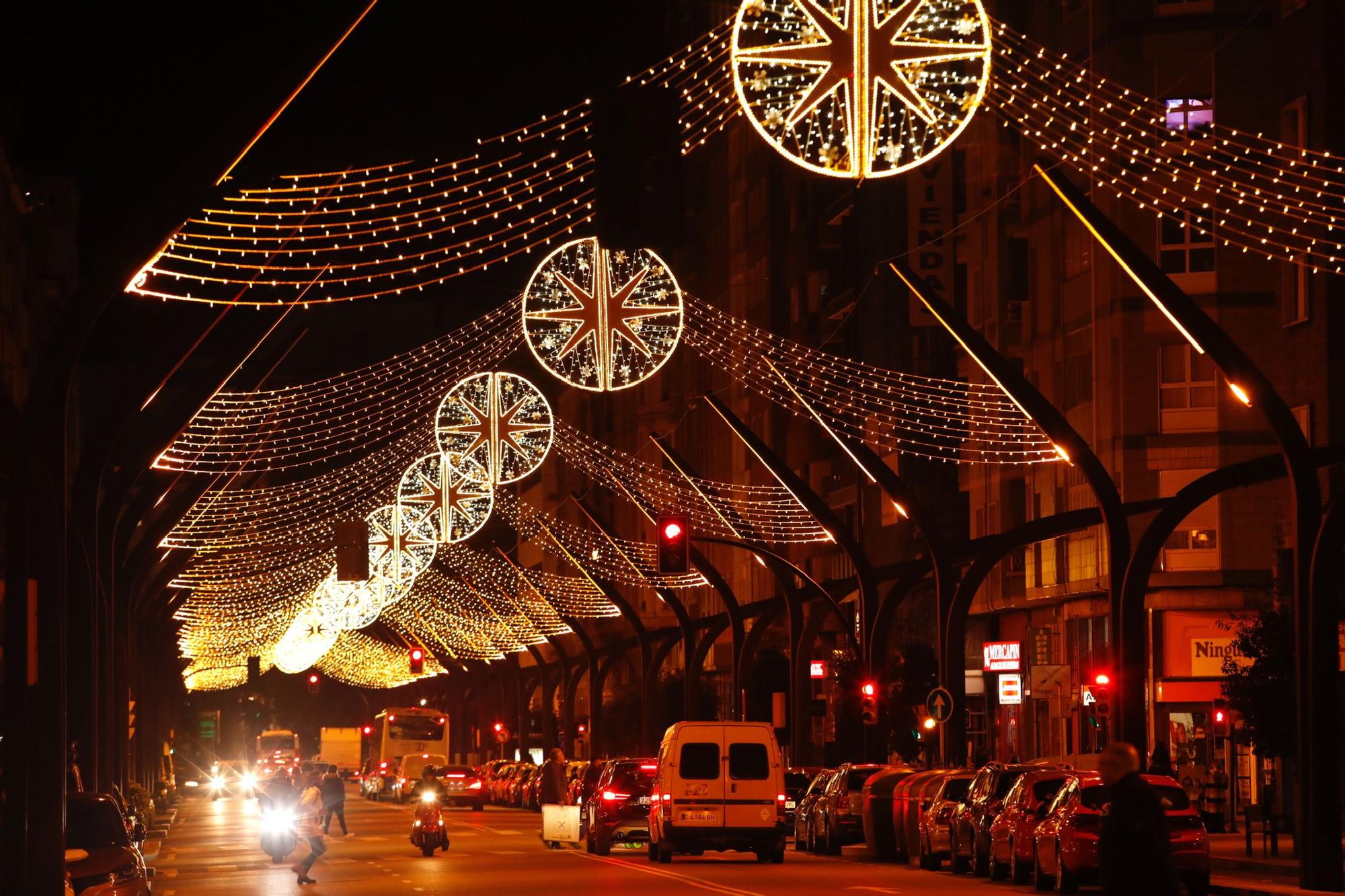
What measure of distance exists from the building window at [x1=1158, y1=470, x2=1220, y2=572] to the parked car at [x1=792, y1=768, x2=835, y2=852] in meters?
12.9

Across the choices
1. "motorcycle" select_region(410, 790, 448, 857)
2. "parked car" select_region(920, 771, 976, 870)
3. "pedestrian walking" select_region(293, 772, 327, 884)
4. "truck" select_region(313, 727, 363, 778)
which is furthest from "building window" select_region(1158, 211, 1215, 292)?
"truck" select_region(313, 727, 363, 778)

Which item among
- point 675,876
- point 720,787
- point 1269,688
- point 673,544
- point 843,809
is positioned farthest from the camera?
point 843,809

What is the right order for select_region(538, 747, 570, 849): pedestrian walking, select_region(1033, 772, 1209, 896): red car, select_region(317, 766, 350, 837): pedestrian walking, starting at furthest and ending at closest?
select_region(317, 766, 350, 837): pedestrian walking → select_region(538, 747, 570, 849): pedestrian walking → select_region(1033, 772, 1209, 896): red car

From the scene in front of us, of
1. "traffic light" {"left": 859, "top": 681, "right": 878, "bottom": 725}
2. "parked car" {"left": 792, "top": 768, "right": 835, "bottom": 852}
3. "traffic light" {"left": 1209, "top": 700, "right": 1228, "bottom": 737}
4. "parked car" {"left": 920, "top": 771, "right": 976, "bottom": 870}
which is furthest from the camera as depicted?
"traffic light" {"left": 1209, "top": 700, "right": 1228, "bottom": 737}

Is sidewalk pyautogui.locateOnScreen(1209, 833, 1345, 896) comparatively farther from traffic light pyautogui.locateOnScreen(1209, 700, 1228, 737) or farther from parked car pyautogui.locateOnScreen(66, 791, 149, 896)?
parked car pyautogui.locateOnScreen(66, 791, 149, 896)

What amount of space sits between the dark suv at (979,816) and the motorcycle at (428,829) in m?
10.3

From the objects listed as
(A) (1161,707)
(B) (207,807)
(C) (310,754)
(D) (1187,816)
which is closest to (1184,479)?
(A) (1161,707)

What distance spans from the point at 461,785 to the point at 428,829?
41.1 m

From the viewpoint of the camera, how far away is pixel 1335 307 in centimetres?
4672

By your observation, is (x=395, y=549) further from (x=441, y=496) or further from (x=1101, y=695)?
(x=1101, y=695)

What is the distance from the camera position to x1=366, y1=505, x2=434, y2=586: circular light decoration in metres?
49.7

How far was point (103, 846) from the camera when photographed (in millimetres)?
22344

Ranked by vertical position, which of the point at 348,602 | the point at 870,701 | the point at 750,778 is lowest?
the point at 750,778

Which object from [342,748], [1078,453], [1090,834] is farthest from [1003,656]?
[342,748]
